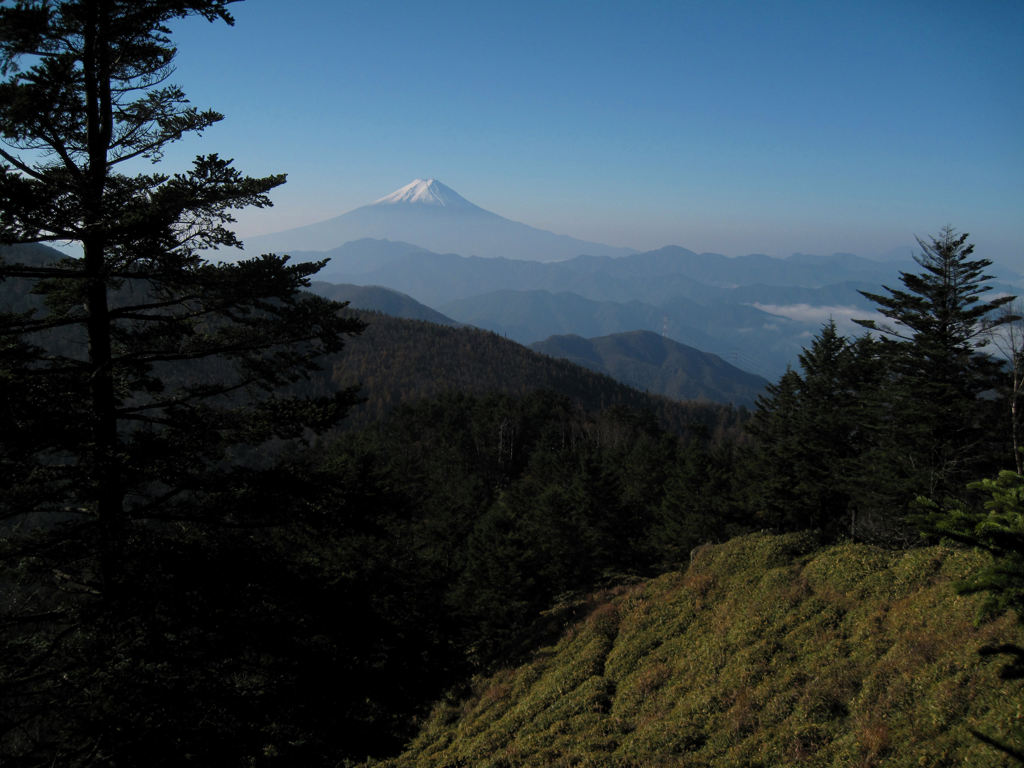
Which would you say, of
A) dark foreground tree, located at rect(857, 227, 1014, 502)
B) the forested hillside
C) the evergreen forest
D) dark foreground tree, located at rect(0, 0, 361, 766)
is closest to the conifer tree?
dark foreground tree, located at rect(857, 227, 1014, 502)

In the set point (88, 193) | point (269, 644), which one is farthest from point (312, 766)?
point (88, 193)

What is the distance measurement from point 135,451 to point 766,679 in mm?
11201

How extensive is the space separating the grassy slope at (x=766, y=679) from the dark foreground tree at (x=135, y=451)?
512cm

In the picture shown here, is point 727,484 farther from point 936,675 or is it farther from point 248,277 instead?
point 248,277

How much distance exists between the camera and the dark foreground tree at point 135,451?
6715 mm

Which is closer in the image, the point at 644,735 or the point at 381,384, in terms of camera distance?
the point at 644,735

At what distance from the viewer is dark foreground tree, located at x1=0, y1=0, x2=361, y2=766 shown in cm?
671

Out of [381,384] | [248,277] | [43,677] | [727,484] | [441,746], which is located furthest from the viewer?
[381,384]

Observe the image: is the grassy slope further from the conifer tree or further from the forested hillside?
the forested hillside

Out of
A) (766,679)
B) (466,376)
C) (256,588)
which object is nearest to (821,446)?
(766,679)

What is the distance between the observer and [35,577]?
7039 mm

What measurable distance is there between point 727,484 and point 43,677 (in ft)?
129

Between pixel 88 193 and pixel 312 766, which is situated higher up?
pixel 88 193

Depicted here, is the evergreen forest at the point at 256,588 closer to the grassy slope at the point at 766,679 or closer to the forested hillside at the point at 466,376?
the grassy slope at the point at 766,679
